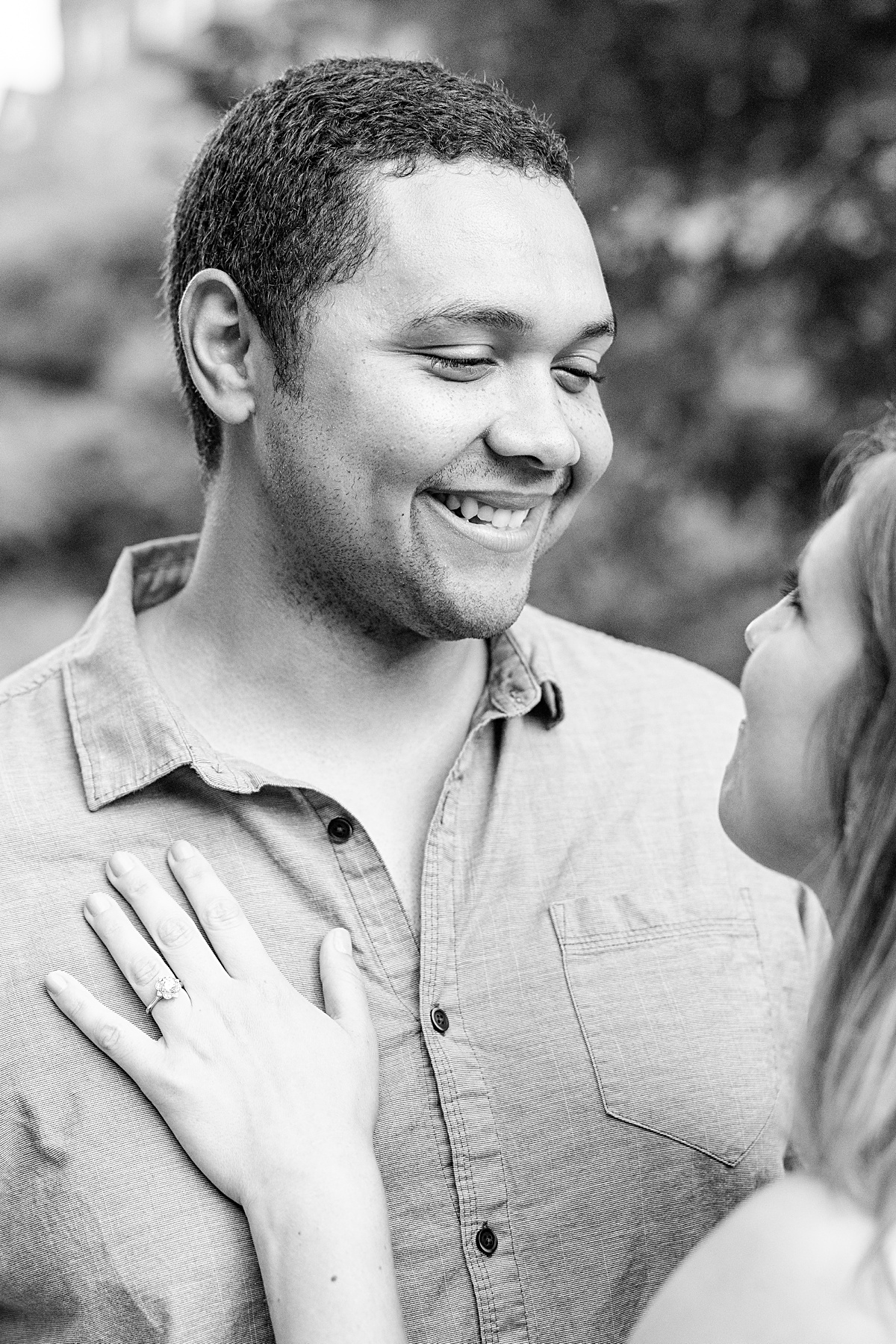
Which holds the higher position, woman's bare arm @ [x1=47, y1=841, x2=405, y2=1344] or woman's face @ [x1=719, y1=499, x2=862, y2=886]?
woman's face @ [x1=719, y1=499, x2=862, y2=886]

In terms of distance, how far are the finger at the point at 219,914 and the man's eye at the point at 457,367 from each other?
62 centimetres

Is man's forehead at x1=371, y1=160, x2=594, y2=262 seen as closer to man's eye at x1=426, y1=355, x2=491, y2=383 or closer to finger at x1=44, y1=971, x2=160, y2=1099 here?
man's eye at x1=426, y1=355, x2=491, y2=383

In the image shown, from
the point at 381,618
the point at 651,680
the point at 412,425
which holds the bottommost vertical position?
the point at 651,680

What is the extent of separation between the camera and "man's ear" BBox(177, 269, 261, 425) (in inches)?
70.7

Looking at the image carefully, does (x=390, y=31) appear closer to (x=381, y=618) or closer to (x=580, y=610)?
(x=580, y=610)

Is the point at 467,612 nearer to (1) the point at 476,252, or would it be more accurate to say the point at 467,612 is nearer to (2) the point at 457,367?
(2) the point at 457,367

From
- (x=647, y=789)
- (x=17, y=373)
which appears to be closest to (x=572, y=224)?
(x=647, y=789)

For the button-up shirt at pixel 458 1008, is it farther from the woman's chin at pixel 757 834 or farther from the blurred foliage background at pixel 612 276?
the blurred foliage background at pixel 612 276

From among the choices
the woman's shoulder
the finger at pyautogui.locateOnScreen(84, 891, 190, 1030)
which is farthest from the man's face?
the woman's shoulder

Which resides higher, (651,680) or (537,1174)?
(651,680)

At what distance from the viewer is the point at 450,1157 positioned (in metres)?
1.54

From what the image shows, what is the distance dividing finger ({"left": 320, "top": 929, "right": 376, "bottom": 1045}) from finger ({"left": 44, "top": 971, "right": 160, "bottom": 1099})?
7.7 inches

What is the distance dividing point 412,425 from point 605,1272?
98cm

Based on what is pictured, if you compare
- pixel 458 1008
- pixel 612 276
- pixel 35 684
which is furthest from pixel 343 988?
pixel 612 276
